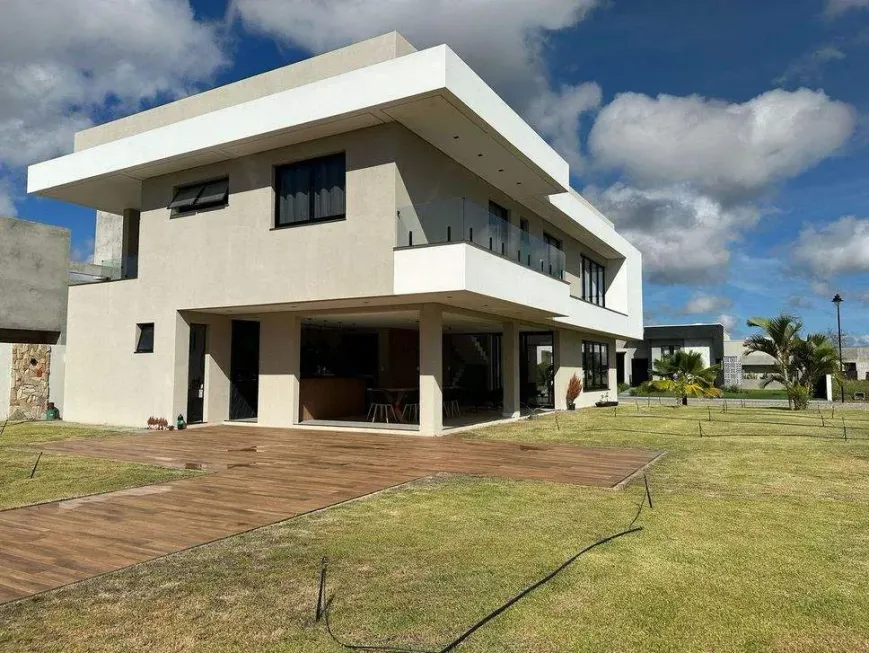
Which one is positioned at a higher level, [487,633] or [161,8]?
[161,8]

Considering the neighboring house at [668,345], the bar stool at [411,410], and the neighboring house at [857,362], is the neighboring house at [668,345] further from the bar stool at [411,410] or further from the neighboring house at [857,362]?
the bar stool at [411,410]

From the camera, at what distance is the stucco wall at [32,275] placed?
67.2 ft

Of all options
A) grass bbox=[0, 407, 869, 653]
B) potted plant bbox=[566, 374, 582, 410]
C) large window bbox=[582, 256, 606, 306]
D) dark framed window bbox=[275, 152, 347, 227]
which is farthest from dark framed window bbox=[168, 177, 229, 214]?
large window bbox=[582, 256, 606, 306]

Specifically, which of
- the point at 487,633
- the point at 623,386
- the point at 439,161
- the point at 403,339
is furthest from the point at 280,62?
the point at 623,386

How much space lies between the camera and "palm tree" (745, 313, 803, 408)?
2311 cm

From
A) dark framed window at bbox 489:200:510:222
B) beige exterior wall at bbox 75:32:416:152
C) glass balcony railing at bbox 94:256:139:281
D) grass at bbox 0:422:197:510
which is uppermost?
beige exterior wall at bbox 75:32:416:152

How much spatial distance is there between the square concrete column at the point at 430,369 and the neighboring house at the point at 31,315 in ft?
39.2

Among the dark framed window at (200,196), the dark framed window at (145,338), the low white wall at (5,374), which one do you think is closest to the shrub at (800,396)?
the dark framed window at (200,196)

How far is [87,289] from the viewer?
683 inches

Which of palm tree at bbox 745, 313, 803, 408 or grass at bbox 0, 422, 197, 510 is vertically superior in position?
palm tree at bbox 745, 313, 803, 408

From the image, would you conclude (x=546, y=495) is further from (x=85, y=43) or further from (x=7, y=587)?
(x=85, y=43)

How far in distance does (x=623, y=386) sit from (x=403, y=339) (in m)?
21.4

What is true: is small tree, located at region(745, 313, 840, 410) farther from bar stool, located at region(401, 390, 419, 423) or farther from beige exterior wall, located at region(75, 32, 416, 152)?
beige exterior wall, located at region(75, 32, 416, 152)

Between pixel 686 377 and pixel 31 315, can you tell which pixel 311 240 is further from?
pixel 686 377
